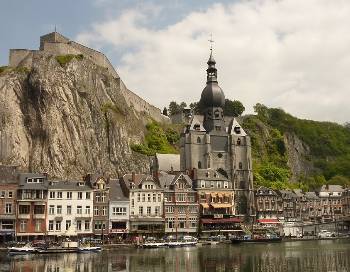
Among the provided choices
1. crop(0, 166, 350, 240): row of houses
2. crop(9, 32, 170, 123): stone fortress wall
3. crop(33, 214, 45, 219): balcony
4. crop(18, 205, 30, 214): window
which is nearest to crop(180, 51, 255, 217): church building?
crop(0, 166, 350, 240): row of houses

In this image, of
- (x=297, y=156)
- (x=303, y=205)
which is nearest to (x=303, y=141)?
(x=297, y=156)

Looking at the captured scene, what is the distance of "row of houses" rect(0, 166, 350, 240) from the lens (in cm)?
6975

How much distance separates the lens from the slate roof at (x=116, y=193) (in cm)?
7725

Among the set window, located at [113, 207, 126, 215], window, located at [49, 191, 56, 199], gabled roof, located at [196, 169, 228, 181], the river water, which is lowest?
the river water

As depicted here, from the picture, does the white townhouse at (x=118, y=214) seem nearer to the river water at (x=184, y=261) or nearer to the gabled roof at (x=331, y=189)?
the river water at (x=184, y=261)

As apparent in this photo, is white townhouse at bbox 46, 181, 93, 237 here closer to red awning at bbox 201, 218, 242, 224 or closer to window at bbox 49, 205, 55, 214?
window at bbox 49, 205, 55, 214

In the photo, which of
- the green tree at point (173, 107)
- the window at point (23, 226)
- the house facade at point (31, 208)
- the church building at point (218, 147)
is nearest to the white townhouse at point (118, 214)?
the house facade at point (31, 208)

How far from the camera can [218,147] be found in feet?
353

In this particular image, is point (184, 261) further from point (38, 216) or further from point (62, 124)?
point (62, 124)

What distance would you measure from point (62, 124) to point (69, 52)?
19255 mm

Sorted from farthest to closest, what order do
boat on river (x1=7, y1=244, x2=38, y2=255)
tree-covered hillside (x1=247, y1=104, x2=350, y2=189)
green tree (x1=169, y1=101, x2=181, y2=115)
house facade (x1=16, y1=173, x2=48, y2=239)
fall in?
green tree (x1=169, y1=101, x2=181, y2=115) < tree-covered hillside (x1=247, y1=104, x2=350, y2=189) < house facade (x1=16, y1=173, x2=48, y2=239) < boat on river (x1=7, y1=244, x2=38, y2=255)

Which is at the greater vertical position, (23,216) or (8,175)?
(8,175)

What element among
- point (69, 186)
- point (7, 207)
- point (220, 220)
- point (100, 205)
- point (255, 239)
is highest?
point (69, 186)

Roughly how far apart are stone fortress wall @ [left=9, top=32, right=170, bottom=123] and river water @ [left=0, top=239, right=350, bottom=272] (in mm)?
59780
